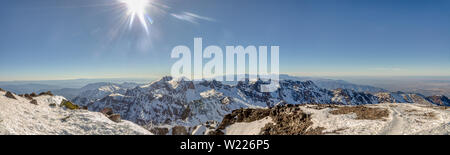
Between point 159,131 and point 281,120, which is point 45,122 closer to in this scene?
point 281,120

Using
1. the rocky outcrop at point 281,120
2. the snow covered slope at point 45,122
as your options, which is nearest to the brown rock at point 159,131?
the rocky outcrop at point 281,120

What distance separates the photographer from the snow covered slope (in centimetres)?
1514

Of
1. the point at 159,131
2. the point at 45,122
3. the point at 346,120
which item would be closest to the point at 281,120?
the point at 346,120

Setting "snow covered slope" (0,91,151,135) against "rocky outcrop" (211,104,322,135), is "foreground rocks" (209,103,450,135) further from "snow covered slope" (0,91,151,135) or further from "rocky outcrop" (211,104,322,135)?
"snow covered slope" (0,91,151,135)

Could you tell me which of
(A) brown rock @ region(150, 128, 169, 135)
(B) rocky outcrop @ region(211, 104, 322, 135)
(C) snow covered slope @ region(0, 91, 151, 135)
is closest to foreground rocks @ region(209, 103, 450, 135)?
(B) rocky outcrop @ region(211, 104, 322, 135)

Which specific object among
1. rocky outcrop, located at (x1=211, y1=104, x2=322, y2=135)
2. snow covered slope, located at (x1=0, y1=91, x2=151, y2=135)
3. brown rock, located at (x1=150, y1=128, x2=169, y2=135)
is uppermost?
snow covered slope, located at (x1=0, y1=91, x2=151, y2=135)

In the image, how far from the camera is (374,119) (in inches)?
947

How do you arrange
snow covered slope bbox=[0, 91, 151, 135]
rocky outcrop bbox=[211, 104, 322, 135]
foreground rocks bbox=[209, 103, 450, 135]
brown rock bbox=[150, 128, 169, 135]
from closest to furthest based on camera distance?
snow covered slope bbox=[0, 91, 151, 135], foreground rocks bbox=[209, 103, 450, 135], rocky outcrop bbox=[211, 104, 322, 135], brown rock bbox=[150, 128, 169, 135]

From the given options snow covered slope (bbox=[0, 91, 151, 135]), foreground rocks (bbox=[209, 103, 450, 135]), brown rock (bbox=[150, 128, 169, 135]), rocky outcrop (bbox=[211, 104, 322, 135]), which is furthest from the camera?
brown rock (bbox=[150, 128, 169, 135])

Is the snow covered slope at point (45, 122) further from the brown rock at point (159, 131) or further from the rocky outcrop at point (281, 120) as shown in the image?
the brown rock at point (159, 131)
